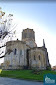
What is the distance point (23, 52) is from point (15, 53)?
2.78 meters

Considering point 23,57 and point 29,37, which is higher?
point 29,37

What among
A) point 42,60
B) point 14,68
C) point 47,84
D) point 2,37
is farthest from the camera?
point 42,60

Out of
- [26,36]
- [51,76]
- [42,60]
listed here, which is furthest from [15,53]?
[51,76]

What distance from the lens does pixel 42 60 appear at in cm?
3566

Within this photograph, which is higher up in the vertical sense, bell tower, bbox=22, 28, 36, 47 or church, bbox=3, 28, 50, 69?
bell tower, bbox=22, 28, 36, 47

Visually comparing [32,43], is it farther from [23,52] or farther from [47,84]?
[47,84]

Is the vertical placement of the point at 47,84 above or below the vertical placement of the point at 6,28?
below

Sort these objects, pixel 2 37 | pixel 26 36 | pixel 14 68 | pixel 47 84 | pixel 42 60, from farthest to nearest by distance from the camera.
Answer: pixel 26 36 → pixel 42 60 → pixel 14 68 → pixel 2 37 → pixel 47 84

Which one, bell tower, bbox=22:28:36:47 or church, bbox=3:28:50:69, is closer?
church, bbox=3:28:50:69

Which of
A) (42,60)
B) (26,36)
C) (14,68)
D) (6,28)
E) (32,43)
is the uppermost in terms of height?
(26,36)

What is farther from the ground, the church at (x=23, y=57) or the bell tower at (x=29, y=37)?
the bell tower at (x=29, y=37)

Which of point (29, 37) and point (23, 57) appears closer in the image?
point (23, 57)

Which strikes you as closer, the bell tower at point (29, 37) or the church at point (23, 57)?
the church at point (23, 57)

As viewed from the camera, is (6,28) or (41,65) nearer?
(6,28)
